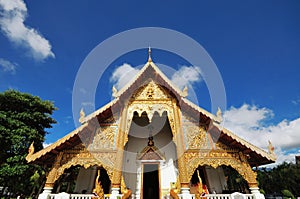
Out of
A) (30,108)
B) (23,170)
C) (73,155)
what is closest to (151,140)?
(73,155)

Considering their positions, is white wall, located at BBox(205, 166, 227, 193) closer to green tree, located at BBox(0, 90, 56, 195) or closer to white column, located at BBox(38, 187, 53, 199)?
white column, located at BBox(38, 187, 53, 199)

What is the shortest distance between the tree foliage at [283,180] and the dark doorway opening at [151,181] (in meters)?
14.8

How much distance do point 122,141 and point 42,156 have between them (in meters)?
2.90

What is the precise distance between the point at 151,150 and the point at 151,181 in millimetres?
2545

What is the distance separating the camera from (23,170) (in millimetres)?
11688

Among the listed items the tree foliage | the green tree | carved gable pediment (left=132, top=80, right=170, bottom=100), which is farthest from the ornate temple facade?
the tree foliage

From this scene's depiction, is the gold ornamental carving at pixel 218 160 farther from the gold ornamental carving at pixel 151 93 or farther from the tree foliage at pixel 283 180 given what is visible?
the tree foliage at pixel 283 180

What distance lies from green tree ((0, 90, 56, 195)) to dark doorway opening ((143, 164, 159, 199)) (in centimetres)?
778

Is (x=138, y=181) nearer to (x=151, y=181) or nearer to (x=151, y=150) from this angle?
(x=151, y=150)

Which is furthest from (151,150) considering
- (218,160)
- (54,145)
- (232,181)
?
(232,181)

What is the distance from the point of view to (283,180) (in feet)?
76.6

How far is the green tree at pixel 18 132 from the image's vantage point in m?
Result: 11.7

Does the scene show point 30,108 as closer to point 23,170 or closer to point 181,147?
point 23,170

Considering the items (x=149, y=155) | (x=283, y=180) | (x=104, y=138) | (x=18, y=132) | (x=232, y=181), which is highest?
(x=18, y=132)
